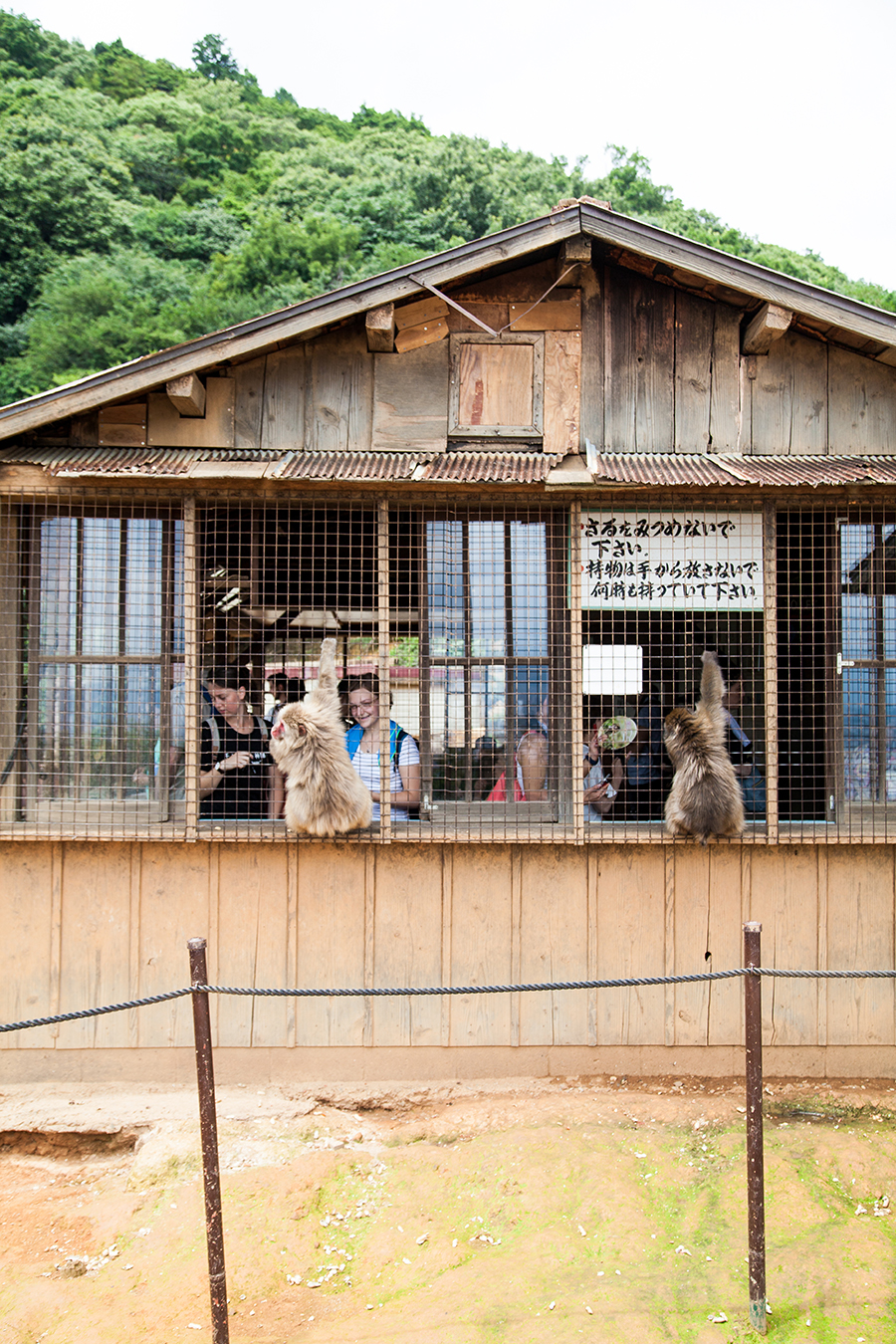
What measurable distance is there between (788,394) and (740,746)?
223 centimetres

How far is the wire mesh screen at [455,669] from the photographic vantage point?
15.7 feet

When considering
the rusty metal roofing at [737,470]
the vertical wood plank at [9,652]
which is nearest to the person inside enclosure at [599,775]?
the rusty metal roofing at [737,470]

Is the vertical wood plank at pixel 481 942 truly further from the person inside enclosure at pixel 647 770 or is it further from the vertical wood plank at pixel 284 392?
the vertical wood plank at pixel 284 392

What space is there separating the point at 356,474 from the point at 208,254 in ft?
112

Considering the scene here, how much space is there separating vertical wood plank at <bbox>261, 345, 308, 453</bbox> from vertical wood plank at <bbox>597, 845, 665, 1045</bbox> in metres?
3.25

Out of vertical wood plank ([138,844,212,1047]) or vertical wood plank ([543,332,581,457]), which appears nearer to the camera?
vertical wood plank ([138,844,212,1047])

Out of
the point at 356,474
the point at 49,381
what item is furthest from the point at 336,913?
the point at 49,381

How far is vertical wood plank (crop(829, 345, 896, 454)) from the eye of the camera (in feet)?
16.5

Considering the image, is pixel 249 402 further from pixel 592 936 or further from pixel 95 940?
pixel 592 936

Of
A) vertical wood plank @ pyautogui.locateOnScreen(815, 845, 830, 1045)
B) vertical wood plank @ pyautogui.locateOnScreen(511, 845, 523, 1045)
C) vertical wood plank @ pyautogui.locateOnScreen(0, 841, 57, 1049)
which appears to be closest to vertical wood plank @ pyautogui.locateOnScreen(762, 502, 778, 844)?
vertical wood plank @ pyautogui.locateOnScreen(815, 845, 830, 1045)

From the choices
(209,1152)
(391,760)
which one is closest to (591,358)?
(391,760)

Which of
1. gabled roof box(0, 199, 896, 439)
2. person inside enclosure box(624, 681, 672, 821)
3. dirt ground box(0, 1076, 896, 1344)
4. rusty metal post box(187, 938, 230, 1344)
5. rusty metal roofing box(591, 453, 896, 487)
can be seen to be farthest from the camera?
person inside enclosure box(624, 681, 672, 821)

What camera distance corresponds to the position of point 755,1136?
116 inches

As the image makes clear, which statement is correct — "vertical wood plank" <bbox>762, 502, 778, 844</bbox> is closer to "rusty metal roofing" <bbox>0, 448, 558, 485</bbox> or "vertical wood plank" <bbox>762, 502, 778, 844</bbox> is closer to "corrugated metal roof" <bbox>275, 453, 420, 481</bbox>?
"rusty metal roofing" <bbox>0, 448, 558, 485</bbox>
